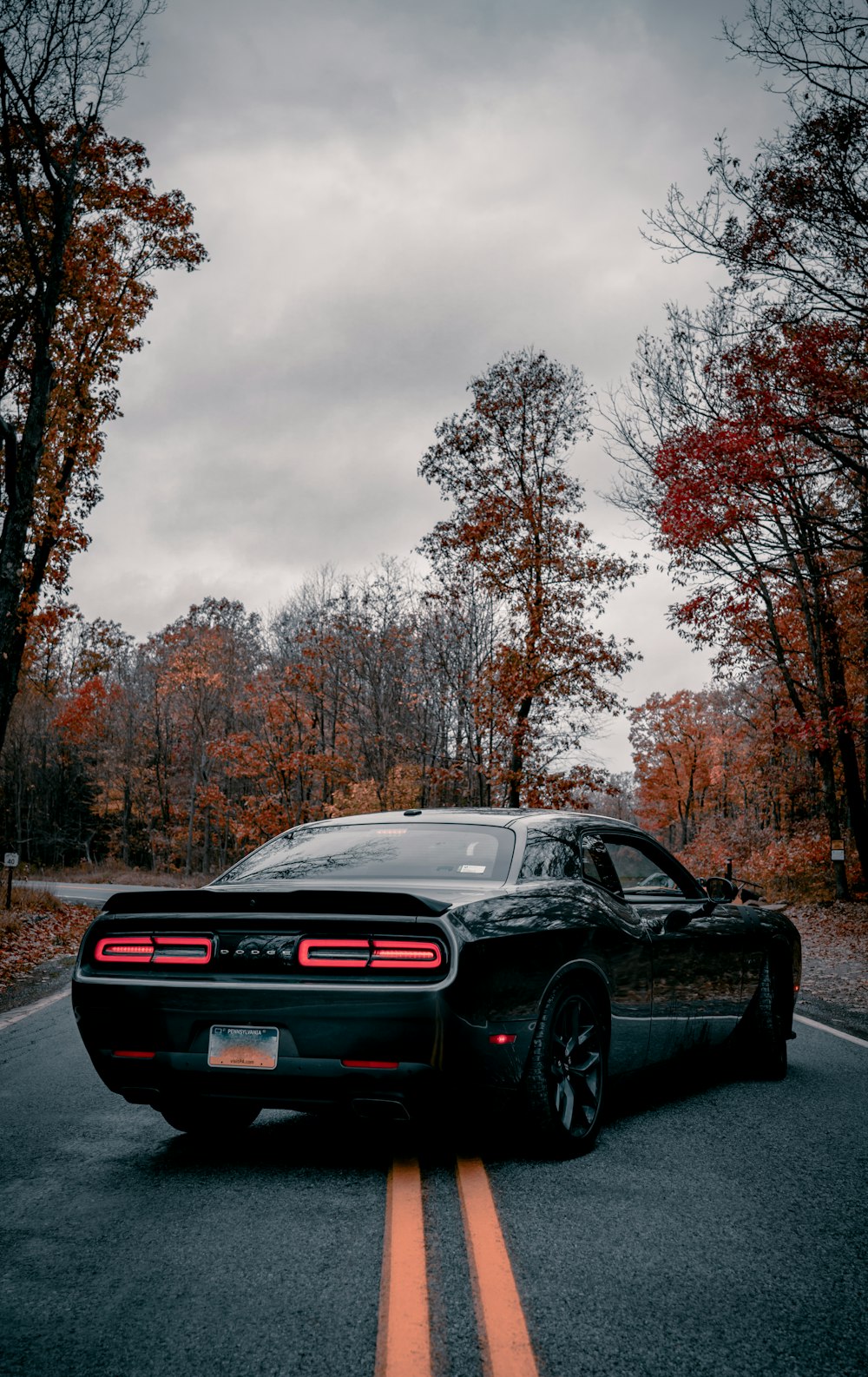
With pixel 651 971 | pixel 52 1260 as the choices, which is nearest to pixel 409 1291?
pixel 52 1260

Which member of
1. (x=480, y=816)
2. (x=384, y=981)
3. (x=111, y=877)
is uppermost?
(x=480, y=816)

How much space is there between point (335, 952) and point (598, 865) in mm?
1712

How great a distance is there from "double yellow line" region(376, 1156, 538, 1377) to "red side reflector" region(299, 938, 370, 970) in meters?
0.80

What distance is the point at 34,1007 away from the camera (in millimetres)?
9273

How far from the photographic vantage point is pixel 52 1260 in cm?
308

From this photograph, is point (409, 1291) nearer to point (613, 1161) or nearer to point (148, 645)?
point (613, 1161)

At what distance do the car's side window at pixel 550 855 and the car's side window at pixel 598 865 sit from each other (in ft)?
0.26

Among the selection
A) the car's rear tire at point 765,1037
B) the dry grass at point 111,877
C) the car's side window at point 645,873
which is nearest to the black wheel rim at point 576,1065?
the car's side window at point 645,873

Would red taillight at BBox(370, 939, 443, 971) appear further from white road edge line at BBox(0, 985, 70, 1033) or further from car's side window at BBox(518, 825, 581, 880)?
white road edge line at BBox(0, 985, 70, 1033)

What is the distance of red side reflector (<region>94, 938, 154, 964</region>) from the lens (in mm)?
4160

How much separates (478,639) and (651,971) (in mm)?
21538

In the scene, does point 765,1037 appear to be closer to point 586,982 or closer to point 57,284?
point 586,982

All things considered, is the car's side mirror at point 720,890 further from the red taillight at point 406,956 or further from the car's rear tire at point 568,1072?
the red taillight at point 406,956

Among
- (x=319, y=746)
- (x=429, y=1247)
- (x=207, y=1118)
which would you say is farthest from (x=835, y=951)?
(x=319, y=746)
